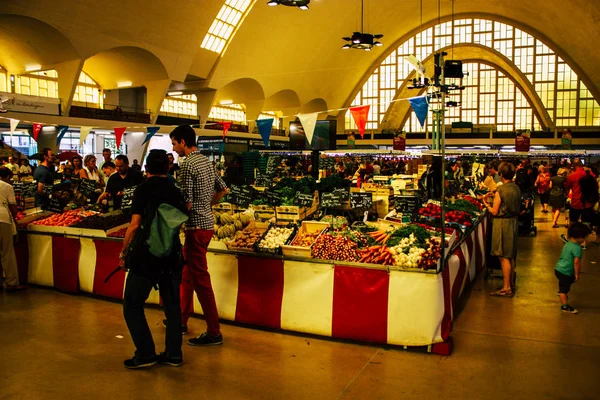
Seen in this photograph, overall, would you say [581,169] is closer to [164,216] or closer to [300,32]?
[164,216]

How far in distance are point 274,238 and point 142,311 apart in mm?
1497

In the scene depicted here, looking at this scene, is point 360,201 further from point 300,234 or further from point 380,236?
point 300,234

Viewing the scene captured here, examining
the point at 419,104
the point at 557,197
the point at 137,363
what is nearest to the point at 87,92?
the point at 419,104

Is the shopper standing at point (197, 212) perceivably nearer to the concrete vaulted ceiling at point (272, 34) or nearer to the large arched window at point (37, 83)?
the concrete vaulted ceiling at point (272, 34)

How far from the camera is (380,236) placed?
16.9 ft

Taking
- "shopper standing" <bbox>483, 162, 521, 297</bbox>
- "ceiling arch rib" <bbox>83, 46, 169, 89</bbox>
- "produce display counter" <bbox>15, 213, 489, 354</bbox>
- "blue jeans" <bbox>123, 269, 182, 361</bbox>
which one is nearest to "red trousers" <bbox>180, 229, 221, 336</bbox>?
"blue jeans" <bbox>123, 269, 182, 361</bbox>

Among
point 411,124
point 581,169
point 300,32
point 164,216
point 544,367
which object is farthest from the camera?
point 411,124

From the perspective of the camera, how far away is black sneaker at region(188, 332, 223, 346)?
4047 mm

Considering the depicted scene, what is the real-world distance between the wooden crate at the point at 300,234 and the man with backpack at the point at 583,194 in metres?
5.48

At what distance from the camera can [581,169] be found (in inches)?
361

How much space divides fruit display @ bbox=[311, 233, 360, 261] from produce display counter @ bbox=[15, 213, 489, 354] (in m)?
0.11

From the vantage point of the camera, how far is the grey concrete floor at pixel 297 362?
326cm

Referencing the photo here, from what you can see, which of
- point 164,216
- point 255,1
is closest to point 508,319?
point 164,216

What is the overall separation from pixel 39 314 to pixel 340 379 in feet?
9.81
